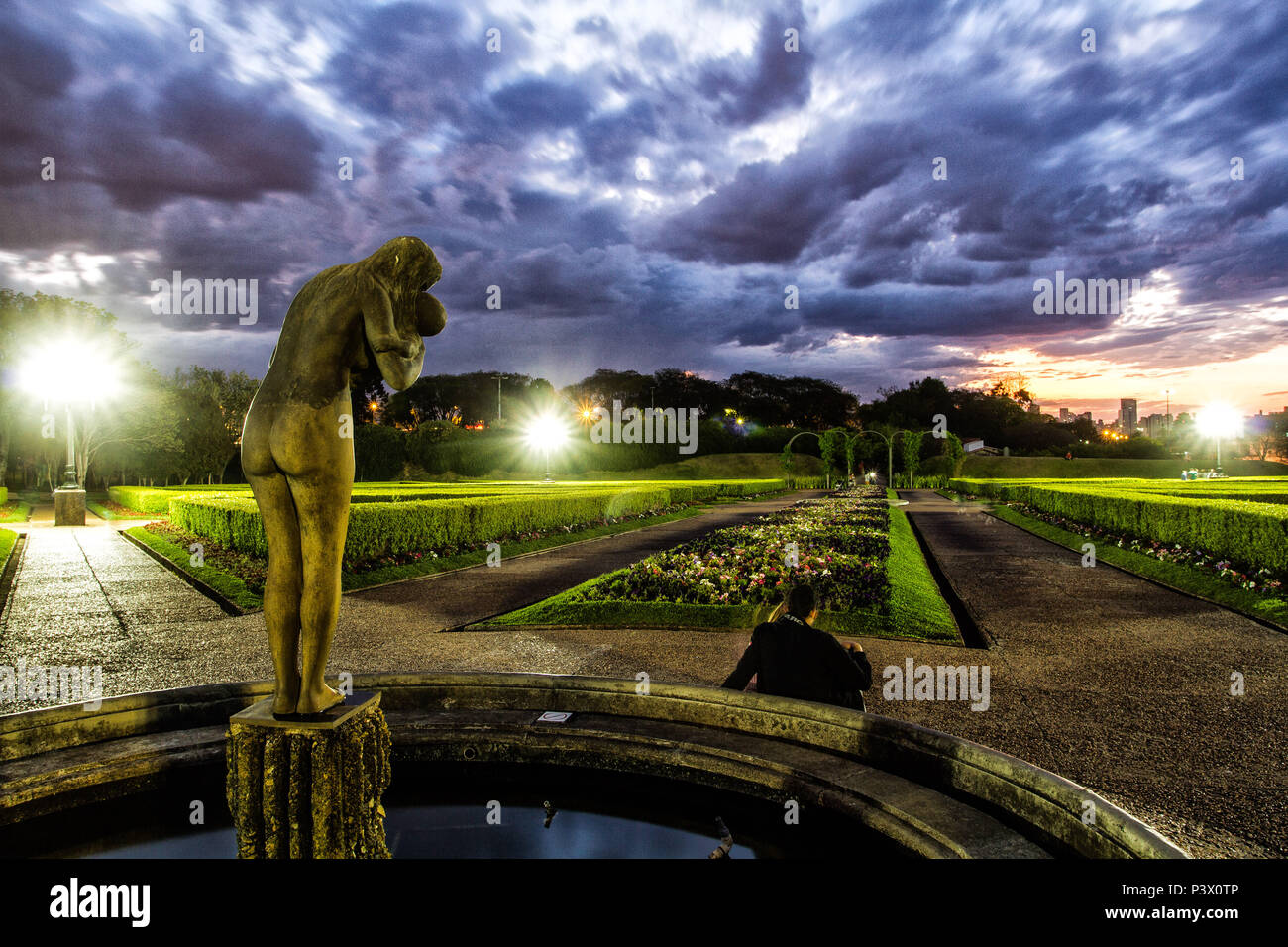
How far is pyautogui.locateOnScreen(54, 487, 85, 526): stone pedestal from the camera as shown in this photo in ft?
66.1

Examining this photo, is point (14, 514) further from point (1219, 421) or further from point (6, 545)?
point (1219, 421)

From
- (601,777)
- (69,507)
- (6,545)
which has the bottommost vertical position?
(6,545)

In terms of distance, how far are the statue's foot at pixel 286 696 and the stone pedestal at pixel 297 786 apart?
4cm

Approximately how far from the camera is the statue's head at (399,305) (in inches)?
86.9

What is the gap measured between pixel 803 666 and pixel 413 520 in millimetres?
9542

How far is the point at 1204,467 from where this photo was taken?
5691cm

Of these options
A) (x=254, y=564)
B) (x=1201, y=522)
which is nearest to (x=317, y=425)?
(x=254, y=564)

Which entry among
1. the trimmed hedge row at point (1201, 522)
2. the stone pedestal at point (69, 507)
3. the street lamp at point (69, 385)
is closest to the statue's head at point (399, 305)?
the trimmed hedge row at point (1201, 522)

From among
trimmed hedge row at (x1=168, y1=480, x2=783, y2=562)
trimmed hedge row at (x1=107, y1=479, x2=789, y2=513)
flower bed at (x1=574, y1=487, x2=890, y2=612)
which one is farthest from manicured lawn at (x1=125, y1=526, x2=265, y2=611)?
flower bed at (x1=574, y1=487, x2=890, y2=612)

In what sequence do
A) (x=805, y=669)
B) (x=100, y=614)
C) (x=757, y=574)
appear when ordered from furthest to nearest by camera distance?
(x=757, y=574) → (x=100, y=614) → (x=805, y=669)

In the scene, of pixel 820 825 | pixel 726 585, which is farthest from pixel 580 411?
pixel 820 825

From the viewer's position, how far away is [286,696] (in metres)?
2.29

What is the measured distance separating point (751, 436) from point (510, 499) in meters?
60.7

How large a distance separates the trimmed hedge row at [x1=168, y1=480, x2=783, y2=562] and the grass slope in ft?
36.0
